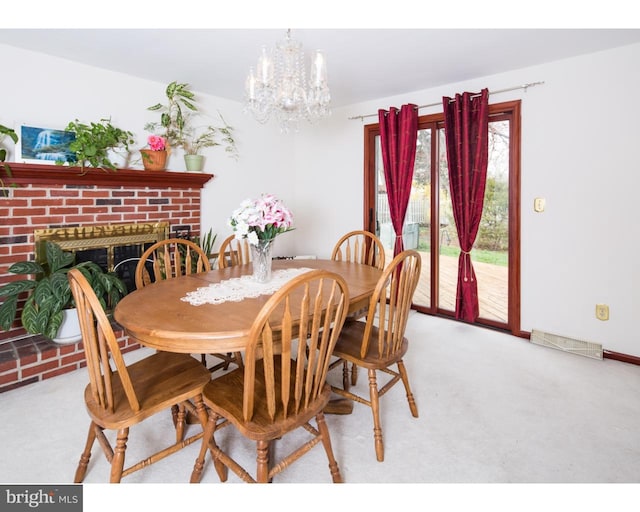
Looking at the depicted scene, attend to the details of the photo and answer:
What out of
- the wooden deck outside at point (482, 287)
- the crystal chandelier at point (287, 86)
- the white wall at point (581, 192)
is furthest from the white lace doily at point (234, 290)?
the white wall at point (581, 192)

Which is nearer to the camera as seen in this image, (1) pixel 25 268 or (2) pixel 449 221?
(1) pixel 25 268

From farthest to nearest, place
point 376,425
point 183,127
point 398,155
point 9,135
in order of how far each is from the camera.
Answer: point 398,155
point 183,127
point 9,135
point 376,425

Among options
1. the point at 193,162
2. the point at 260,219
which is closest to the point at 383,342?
the point at 260,219

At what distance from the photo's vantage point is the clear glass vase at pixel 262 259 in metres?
1.95

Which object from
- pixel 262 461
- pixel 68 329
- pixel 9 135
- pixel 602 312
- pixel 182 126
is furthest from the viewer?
pixel 182 126

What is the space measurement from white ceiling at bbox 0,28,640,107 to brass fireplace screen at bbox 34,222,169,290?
1.29 metres

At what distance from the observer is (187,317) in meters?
1.48

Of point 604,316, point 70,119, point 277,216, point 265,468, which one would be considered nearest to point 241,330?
Answer: point 265,468

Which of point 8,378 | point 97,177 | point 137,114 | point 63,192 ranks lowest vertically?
point 8,378

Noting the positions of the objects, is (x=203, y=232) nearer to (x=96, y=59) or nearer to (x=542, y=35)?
(x=96, y=59)

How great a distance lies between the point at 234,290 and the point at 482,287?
2.62 metres

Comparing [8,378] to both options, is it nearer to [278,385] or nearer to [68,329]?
[68,329]

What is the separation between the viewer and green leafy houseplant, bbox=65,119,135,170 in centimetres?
267

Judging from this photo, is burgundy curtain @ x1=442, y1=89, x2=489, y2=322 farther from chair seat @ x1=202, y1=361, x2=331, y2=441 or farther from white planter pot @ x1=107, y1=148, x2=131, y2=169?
white planter pot @ x1=107, y1=148, x2=131, y2=169
